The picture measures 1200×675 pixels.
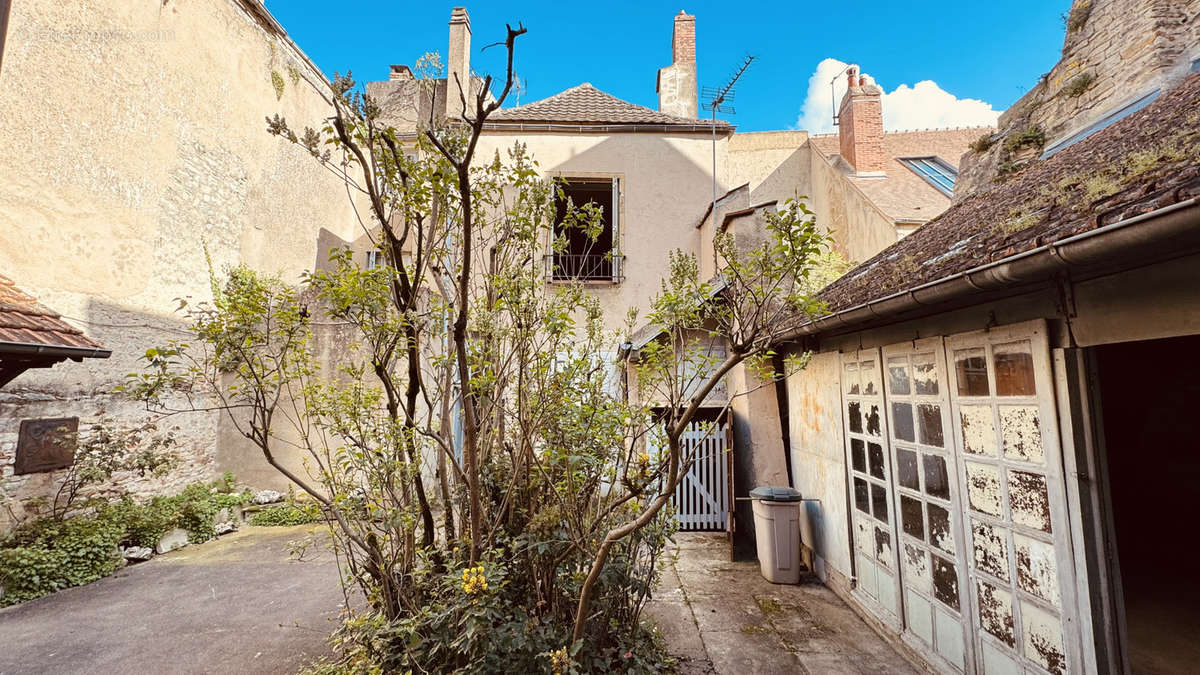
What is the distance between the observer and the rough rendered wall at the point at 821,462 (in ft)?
16.7

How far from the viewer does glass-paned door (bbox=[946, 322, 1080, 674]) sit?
8.93ft

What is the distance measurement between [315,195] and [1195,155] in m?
14.4

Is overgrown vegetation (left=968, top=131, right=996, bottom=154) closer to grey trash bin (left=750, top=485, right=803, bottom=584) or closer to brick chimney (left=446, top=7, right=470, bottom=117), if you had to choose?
grey trash bin (left=750, top=485, right=803, bottom=584)

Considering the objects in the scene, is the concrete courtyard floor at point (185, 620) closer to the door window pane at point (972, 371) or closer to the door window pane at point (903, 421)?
the door window pane at point (903, 421)

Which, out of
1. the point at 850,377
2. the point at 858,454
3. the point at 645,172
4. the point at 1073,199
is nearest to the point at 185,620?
the point at 858,454

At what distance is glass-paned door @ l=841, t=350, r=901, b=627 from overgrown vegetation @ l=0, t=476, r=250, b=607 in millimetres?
9545

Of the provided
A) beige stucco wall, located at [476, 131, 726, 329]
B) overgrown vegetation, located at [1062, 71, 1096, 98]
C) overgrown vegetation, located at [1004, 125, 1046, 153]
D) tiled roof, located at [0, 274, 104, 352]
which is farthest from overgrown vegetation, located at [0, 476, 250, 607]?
overgrown vegetation, located at [1062, 71, 1096, 98]

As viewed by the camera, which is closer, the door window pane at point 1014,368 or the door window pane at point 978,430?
the door window pane at point 1014,368

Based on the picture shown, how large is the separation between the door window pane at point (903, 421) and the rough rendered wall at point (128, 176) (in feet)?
25.5

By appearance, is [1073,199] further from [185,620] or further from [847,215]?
[185,620]

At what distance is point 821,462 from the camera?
18.3 feet

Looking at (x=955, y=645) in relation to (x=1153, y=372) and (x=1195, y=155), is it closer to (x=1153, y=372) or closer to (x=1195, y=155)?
(x=1195, y=155)

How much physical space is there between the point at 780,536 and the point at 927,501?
2098mm

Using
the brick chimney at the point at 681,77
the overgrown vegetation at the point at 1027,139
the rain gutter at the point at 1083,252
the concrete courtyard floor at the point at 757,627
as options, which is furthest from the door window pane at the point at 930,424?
the brick chimney at the point at 681,77
